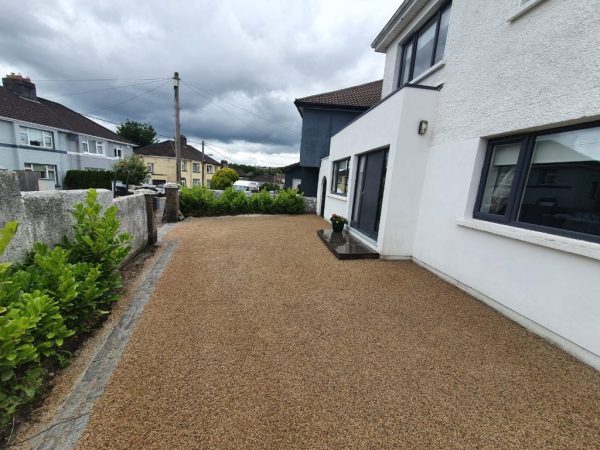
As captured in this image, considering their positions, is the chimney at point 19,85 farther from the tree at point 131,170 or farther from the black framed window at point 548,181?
the black framed window at point 548,181

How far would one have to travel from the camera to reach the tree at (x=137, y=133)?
43906mm

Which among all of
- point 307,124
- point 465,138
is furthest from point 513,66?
point 307,124

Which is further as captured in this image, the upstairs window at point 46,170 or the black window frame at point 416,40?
the upstairs window at point 46,170

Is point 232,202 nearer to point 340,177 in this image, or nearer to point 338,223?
point 340,177

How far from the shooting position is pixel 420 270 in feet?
16.0

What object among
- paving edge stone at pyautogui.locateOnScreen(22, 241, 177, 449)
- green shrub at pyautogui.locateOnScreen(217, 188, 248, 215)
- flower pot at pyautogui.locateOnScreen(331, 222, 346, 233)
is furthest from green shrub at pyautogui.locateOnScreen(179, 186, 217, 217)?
paving edge stone at pyautogui.locateOnScreen(22, 241, 177, 449)

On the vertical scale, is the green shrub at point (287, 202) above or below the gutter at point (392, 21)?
below

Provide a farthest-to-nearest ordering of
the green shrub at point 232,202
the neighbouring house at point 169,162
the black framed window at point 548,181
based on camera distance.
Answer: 1. the neighbouring house at point 169,162
2. the green shrub at point 232,202
3. the black framed window at point 548,181

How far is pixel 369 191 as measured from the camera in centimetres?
661

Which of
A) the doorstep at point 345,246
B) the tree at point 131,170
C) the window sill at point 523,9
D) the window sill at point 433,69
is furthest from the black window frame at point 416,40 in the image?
the tree at point 131,170

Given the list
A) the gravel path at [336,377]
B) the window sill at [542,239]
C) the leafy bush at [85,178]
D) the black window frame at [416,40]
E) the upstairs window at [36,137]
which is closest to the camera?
the gravel path at [336,377]

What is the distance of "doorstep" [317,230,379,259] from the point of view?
5.43 metres

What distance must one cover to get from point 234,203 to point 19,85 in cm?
2350

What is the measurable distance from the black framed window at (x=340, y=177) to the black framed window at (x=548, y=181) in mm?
5114
